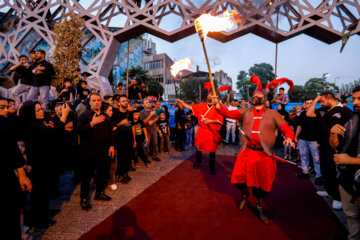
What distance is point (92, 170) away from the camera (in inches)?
142

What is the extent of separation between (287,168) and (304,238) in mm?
3777

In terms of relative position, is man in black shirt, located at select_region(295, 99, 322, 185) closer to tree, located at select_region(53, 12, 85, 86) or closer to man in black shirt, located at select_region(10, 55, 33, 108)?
man in black shirt, located at select_region(10, 55, 33, 108)

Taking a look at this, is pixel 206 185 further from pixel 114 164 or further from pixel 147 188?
pixel 114 164

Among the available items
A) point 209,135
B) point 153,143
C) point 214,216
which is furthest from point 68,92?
point 214,216

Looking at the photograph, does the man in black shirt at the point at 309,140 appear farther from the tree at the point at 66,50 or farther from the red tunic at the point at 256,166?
the tree at the point at 66,50

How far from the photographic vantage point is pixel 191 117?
32.3 ft

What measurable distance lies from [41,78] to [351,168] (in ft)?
Result: 26.4

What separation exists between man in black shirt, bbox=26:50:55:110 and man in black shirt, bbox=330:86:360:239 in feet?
25.0

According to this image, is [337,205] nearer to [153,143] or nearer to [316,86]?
[153,143]

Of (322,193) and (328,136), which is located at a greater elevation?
(328,136)

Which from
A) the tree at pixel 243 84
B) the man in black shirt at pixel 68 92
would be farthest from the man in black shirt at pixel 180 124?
the tree at pixel 243 84

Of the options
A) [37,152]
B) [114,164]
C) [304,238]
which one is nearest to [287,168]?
[304,238]

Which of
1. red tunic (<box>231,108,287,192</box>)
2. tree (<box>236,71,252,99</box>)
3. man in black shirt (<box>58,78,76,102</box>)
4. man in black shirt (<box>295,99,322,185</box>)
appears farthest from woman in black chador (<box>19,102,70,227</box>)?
tree (<box>236,71,252,99</box>)

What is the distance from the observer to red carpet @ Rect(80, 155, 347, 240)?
9.55ft
